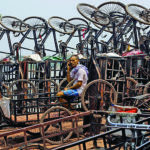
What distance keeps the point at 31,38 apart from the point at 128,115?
10.6 metres

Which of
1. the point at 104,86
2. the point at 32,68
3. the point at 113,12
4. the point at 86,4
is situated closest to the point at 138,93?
the point at 104,86

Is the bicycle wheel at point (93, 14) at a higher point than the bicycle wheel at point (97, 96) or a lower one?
higher

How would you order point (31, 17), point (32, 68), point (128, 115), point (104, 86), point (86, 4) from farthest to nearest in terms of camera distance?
1. point (31, 17)
2. point (86, 4)
3. point (32, 68)
4. point (104, 86)
5. point (128, 115)

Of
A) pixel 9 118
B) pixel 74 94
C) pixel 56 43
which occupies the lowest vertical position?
pixel 9 118

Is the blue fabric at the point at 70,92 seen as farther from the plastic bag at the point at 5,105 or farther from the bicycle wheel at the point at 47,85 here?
the bicycle wheel at the point at 47,85

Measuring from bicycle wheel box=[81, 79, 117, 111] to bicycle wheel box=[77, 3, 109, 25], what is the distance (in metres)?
6.00

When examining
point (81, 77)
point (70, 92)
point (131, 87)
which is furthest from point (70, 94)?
point (131, 87)

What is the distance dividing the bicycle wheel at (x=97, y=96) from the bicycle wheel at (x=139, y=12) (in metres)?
5.58

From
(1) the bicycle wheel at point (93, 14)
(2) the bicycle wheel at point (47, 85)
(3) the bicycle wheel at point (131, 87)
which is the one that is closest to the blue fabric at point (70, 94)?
(3) the bicycle wheel at point (131, 87)

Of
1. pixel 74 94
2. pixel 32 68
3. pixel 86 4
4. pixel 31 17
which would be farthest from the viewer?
pixel 31 17

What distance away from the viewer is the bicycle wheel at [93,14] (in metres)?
12.7

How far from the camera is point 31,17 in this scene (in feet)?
47.5

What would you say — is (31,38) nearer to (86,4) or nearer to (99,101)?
(86,4)

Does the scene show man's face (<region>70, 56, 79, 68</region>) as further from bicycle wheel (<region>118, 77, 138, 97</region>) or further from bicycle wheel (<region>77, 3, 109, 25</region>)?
bicycle wheel (<region>77, 3, 109, 25</region>)
